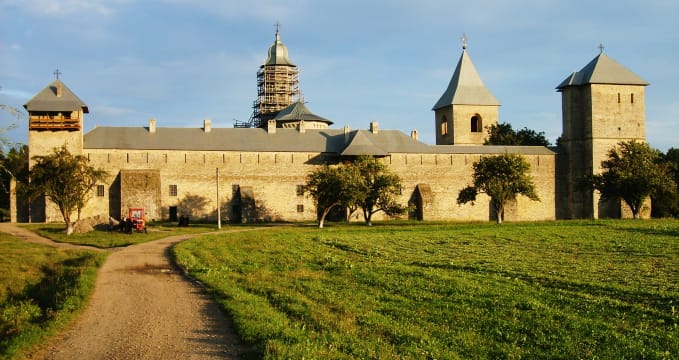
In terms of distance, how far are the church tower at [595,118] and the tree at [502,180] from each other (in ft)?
27.3

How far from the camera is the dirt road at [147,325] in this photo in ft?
29.6

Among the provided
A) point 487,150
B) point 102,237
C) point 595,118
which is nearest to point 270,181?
point 487,150

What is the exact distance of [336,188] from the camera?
35.6 meters

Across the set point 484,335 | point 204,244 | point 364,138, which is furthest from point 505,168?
point 484,335

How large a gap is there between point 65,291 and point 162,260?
4.69 metres

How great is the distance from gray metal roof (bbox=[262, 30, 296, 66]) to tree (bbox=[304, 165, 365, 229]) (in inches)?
1181

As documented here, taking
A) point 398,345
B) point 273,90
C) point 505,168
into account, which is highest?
point 273,90

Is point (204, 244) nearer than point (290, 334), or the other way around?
point (290, 334)

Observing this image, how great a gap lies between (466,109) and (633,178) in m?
16.4

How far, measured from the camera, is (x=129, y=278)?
15250 millimetres

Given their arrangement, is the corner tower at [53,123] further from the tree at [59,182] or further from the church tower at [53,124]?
the tree at [59,182]

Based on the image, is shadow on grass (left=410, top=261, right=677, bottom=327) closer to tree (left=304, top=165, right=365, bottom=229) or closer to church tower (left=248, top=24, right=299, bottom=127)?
tree (left=304, top=165, right=365, bottom=229)

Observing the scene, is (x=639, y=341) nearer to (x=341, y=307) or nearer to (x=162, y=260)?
(x=341, y=307)

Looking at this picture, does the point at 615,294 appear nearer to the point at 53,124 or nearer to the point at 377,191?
the point at 377,191
